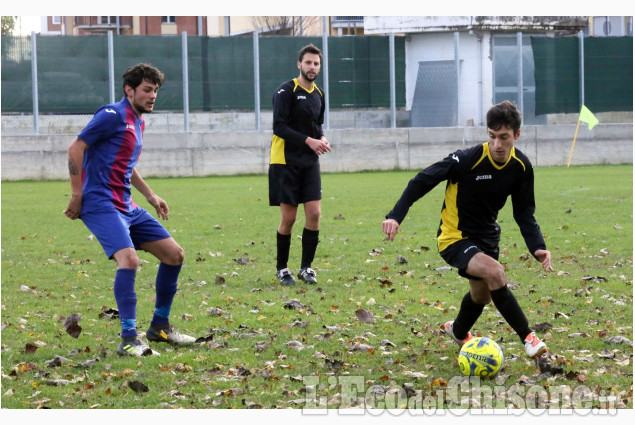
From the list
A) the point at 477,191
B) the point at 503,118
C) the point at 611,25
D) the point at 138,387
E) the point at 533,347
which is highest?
the point at 611,25

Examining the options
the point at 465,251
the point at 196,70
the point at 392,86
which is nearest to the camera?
the point at 465,251

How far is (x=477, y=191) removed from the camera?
6.40 metres

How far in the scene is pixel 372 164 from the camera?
89.0 feet

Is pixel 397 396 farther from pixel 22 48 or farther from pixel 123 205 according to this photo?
pixel 22 48

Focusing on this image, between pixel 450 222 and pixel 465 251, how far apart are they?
0.29m

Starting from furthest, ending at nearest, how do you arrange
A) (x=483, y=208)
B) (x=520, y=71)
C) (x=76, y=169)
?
1. (x=520, y=71)
2. (x=76, y=169)
3. (x=483, y=208)

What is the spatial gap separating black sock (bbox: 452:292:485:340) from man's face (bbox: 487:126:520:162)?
98cm

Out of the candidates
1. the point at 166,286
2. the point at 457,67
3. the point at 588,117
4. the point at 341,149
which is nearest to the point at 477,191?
the point at 166,286

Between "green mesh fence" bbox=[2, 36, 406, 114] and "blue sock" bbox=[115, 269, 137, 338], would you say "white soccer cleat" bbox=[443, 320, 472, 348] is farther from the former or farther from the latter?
"green mesh fence" bbox=[2, 36, 406, 114]

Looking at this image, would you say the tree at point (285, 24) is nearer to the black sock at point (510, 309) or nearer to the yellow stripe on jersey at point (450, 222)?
the yellow stripe on jersey at point (450, 222)

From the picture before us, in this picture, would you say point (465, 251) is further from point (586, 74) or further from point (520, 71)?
point (586, 74)

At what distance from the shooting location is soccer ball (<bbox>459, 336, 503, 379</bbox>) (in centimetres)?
577

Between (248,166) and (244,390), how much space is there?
21.1 meters

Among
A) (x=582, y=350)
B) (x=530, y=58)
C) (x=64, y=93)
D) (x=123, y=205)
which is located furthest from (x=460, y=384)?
(x=530, y=58)
